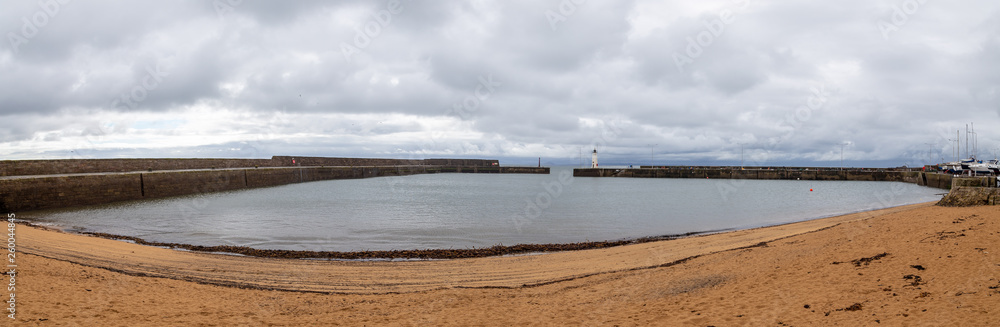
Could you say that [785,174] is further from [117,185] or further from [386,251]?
[117,185]

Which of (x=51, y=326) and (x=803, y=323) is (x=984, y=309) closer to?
(x=803, y=323)

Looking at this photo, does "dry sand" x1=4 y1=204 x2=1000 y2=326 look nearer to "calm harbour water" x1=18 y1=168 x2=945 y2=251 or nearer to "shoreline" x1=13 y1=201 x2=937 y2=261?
"shoreline" x1=13 y1=201 x2=937 y2=261

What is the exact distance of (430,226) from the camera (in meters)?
18.5

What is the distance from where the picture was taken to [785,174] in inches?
2842

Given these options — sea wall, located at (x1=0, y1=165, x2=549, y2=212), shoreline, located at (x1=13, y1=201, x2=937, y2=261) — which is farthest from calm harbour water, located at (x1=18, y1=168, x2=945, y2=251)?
sea wall, located at (x1=0, y1=165, x2=549, y2=212)

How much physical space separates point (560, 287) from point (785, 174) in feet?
252

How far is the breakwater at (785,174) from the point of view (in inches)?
2359

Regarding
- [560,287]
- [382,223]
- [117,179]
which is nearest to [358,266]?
[560,287]

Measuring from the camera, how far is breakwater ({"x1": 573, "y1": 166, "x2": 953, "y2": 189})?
59.9 m

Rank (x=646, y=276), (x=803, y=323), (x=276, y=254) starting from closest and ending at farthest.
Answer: (x=803, y=323), (x=646, y=276), (x=276, y=254)

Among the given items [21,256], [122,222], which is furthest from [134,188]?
[21,256]

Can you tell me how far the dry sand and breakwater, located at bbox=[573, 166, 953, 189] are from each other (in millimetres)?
53015

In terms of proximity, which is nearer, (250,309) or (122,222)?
(250,309)

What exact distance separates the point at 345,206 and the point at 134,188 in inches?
527
